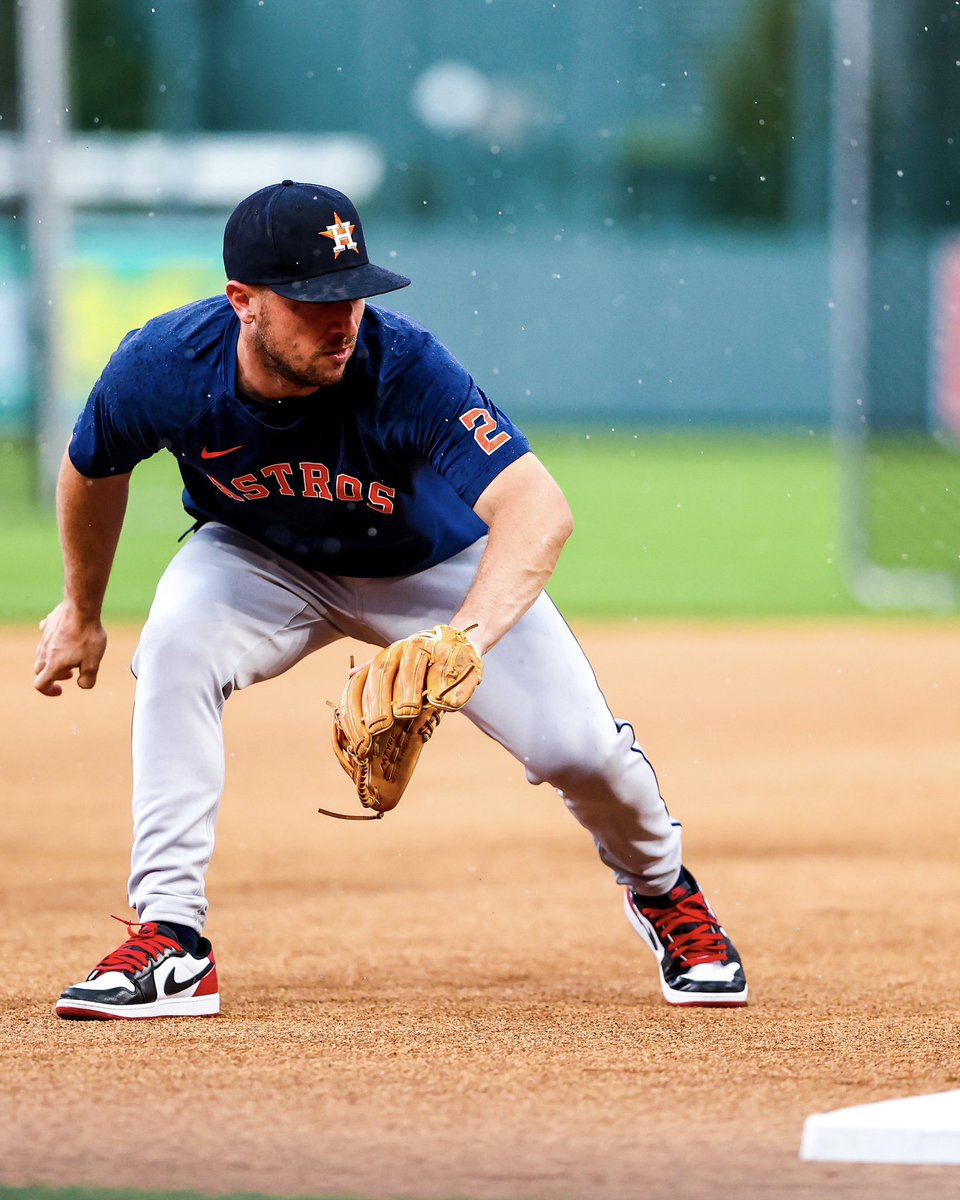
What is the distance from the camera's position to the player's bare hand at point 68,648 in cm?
378

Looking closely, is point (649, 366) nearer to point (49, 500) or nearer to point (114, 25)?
point (114, 25)

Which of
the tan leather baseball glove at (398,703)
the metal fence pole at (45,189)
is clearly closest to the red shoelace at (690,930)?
the tan leather baseball glove at (398,703)

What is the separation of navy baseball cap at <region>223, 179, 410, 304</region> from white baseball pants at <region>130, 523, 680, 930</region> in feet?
2.04

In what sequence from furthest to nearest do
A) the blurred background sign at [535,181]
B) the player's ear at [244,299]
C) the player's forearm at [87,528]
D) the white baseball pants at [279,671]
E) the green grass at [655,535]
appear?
the blurred background sign at [535,181] → the green grass at [655,535] → the player's forearm at [87,528] → the white baseball pants at [279,671] → the player's ear at [244,299]

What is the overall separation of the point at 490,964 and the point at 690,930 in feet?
1.70

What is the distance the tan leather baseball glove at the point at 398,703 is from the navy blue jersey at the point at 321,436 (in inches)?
12.1

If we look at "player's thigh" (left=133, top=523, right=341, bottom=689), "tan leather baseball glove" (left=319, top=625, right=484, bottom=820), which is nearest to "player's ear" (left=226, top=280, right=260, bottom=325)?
"player's thigh" (left=133, top=523, right=341, bottom=689)

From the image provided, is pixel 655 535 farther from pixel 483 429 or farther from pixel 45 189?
pixel 483 429

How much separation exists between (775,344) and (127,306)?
9.90 m

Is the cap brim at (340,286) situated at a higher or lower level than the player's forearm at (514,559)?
higher

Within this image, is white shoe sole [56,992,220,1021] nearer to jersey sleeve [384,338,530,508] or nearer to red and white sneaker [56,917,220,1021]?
red and white sneaker [56,917,220,1021]

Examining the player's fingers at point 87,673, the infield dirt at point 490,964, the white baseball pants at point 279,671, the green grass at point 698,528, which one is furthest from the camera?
the green grass at point 698,528

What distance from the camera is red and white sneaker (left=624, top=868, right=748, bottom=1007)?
12.3ft

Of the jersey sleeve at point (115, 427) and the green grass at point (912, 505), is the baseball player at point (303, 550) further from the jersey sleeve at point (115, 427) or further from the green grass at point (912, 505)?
the green grass at point (912, 505)
